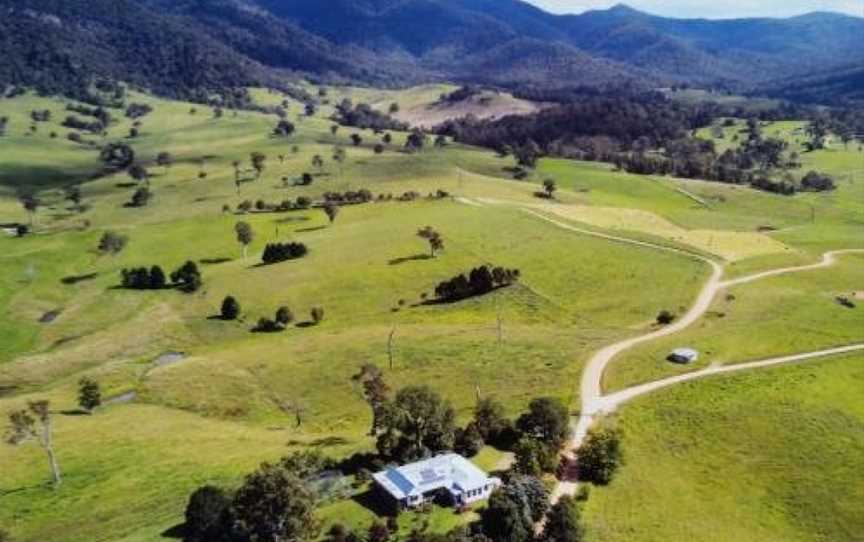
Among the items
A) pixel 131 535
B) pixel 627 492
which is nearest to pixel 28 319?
pixel 131 535

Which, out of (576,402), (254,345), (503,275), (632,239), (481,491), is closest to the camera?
(481,491)

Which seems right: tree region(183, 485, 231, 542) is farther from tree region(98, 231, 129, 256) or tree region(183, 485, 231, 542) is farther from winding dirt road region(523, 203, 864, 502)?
tree region(98, 231, 129, 256)

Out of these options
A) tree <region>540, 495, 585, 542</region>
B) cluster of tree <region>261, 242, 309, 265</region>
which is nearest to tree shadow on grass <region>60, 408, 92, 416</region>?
tree <region>540, 495, 585, 542</region>

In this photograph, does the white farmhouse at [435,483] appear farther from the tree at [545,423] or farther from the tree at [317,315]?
the tree at [317,315]

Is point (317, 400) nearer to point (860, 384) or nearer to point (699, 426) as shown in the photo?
point (699, 426)

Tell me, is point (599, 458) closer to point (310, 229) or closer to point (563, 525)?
point (563, 525)
